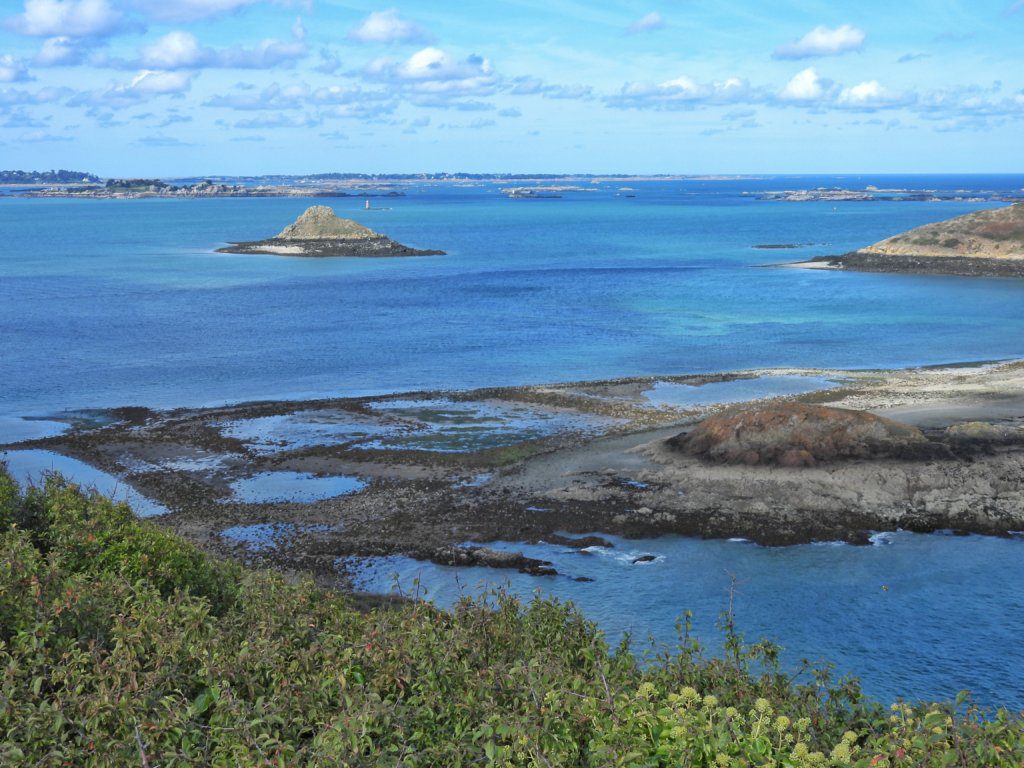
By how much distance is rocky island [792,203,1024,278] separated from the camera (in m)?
107

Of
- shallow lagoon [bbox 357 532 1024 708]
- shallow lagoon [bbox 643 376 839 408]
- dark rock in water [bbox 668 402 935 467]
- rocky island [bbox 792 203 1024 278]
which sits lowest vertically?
shallow lagoon [bbox 357 532 1024 708]

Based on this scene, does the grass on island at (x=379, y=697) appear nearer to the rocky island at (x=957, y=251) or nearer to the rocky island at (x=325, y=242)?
the rocky island at (x=957, y=251)

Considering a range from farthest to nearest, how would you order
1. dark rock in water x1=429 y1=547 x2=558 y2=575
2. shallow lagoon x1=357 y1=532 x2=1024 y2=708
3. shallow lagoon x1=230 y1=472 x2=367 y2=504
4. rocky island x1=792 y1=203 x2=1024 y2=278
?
rocky island x1=792 y1=203 x2=1024 y2=278
shallow lagoon x1=230 y1=472 x2=367 y2=504
dark rock in water x1=429 y1=547 x2=558 y2=575
shallow lagoon x1=357 y1=532 x2=1024 y2=708

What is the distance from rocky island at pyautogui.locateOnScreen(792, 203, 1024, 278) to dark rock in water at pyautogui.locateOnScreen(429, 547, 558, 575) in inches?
3617

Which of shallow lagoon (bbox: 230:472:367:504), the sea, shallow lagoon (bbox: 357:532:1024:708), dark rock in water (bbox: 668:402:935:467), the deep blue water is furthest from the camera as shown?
the deep blue water

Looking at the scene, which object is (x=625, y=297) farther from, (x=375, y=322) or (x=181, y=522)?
(x=181, y=522)

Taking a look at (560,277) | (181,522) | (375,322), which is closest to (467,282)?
(560,277)

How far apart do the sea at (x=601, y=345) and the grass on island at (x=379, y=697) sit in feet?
8.07

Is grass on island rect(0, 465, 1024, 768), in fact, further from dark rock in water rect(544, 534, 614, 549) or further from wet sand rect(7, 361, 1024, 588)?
dark rock in water rect(544, 534, 614, 549)

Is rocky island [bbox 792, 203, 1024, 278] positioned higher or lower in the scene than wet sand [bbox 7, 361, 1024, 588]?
higher

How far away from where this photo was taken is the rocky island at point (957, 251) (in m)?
107

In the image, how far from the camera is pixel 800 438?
35594 mm

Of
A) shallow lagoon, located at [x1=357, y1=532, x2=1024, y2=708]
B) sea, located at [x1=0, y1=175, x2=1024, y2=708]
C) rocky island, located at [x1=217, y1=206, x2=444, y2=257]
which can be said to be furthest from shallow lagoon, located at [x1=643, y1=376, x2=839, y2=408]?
rocky island, located at [x1=217, y1=206, x2=444, y2=257]

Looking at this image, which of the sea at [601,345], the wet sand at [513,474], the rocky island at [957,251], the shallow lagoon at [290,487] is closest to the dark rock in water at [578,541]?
the wet sand at [513,474]
